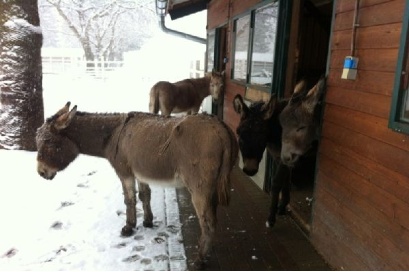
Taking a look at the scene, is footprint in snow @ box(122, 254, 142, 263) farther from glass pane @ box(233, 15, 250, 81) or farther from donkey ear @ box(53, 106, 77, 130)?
glass pane @ box(233, 15, 250, 81)

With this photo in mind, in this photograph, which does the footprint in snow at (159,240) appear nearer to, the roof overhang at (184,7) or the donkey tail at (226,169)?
the donkey tail at (226,169)

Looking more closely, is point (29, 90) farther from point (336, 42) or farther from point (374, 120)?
point (374, 120)

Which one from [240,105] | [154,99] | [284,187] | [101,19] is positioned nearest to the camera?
[240,105]

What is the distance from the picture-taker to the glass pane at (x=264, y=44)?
15.4 ft

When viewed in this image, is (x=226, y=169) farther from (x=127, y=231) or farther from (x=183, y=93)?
(x=183, y=93)

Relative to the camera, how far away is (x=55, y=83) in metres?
20.6

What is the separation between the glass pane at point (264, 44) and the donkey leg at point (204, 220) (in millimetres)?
2408

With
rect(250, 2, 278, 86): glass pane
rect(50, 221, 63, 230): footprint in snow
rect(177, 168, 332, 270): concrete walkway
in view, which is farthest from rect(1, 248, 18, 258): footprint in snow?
rect(250, 2, 278, 86): glass pane

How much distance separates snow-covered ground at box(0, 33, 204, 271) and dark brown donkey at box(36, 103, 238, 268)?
30 cm

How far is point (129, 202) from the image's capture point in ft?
12.2

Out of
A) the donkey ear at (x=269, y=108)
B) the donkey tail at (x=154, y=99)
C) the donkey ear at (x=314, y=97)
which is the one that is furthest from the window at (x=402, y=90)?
→ the donkey tail at (x=154, y=99)

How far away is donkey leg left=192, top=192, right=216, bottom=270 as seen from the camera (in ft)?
9.91

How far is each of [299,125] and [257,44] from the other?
8.27 feet

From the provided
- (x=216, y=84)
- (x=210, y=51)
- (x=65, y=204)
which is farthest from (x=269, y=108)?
(x=210, y=51)
